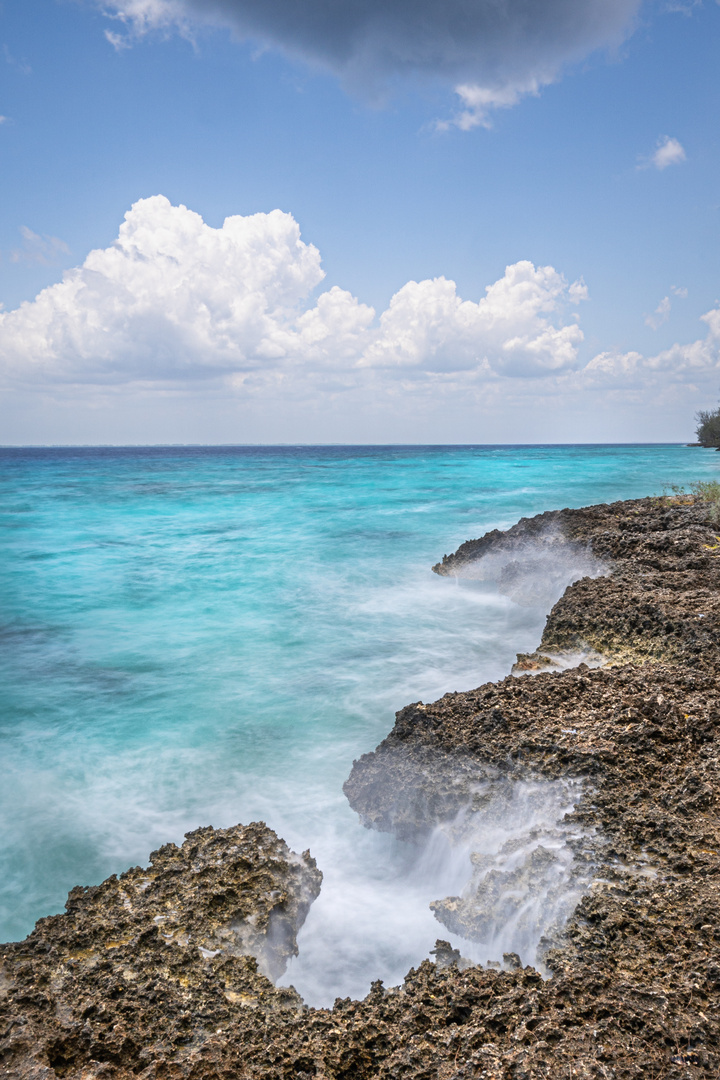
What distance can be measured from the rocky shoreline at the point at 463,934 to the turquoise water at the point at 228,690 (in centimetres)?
58

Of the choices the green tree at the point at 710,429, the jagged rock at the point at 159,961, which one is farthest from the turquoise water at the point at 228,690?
the green tree at the point at 710,429

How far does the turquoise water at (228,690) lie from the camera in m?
4.75

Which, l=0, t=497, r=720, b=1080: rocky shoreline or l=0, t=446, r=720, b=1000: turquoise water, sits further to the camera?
l=0, t=446, r=720, b=1000: turquoise water

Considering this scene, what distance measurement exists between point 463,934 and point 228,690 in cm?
538

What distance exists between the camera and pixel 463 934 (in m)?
3.46

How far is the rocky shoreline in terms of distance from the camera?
2248mm

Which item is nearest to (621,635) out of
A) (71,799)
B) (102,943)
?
(102,943)

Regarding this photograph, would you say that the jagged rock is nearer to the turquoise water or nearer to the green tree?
the turquoise water

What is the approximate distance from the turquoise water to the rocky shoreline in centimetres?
58

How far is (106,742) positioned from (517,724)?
486cm

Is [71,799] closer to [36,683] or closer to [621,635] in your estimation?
[36,683]

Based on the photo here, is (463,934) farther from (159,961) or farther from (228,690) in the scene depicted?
(228,690)

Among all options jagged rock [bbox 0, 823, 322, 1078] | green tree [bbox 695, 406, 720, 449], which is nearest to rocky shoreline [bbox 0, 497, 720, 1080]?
jagged rock [bbox 0, 823, 322, 1078]

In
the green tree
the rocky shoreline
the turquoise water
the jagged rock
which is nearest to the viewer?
the rocky shoreline
